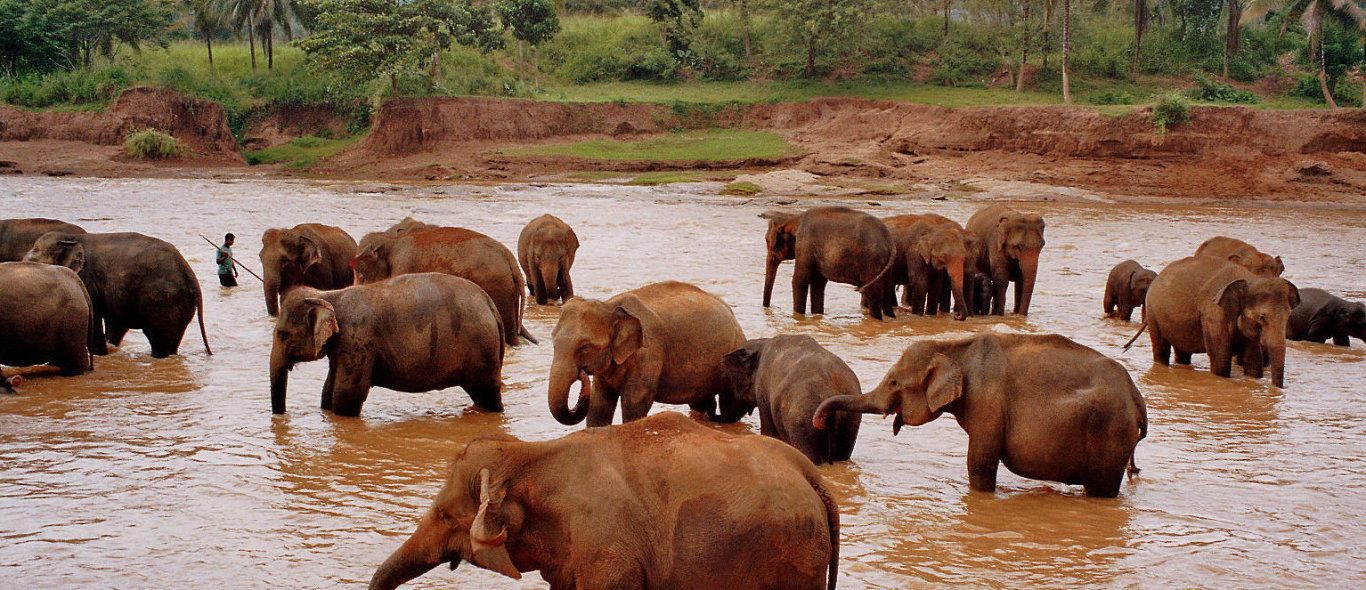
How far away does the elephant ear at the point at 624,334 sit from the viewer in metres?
7.34

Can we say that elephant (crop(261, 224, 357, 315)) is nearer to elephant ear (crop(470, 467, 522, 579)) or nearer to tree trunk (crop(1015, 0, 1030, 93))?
elephant ear (crop(470, 467, 522, 579))

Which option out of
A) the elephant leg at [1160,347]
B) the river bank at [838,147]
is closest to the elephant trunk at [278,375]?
the elephant leg at [1160,347]

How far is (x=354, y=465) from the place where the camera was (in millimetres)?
7430

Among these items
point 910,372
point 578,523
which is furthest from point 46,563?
point 910,372

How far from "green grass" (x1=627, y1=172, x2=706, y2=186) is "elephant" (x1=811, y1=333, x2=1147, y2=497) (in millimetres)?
31043

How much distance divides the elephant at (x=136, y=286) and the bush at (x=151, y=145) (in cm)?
3640

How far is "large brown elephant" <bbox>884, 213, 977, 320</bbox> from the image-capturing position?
13.9m

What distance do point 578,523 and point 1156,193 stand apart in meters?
34.3

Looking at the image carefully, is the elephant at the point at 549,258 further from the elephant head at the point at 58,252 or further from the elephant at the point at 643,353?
the elephant at the point at 643,353

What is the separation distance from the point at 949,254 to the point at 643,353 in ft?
23.4

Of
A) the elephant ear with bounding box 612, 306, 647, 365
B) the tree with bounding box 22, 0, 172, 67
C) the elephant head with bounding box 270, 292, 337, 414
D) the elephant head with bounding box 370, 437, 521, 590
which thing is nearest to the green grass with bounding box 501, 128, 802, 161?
the tree with bounding box 22, 0, 172, 67

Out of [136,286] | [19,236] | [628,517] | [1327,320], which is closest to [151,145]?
[19,236]

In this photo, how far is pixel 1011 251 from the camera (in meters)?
14.7

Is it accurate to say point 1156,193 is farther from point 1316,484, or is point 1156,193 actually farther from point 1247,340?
point 1316,484
